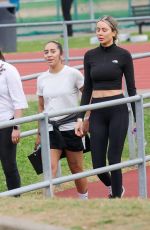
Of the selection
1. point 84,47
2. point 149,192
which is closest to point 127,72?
point 149,192

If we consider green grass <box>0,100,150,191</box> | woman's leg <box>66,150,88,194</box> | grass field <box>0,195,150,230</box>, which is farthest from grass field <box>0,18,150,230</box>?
green grass <box>0,100,150,191</box>

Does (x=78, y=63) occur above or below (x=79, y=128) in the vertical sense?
below

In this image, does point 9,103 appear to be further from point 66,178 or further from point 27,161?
point 27,161

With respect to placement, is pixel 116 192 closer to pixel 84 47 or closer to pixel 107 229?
pixel 107 229

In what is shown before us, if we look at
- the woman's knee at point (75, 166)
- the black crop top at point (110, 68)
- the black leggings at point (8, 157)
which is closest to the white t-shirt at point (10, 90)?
the black leggings at point (8, 157)

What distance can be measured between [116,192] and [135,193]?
1443mm

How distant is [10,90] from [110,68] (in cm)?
96

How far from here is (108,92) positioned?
32.4ft

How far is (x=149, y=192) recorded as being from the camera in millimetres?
11148

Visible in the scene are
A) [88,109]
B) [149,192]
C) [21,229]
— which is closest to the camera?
[21,229]

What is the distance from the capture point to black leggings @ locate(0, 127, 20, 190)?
9828 mm

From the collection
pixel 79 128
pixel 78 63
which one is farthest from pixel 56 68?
pixel 78 63

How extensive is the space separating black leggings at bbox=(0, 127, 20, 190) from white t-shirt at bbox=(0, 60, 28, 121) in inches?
6.3

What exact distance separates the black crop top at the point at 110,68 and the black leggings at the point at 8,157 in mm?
730
